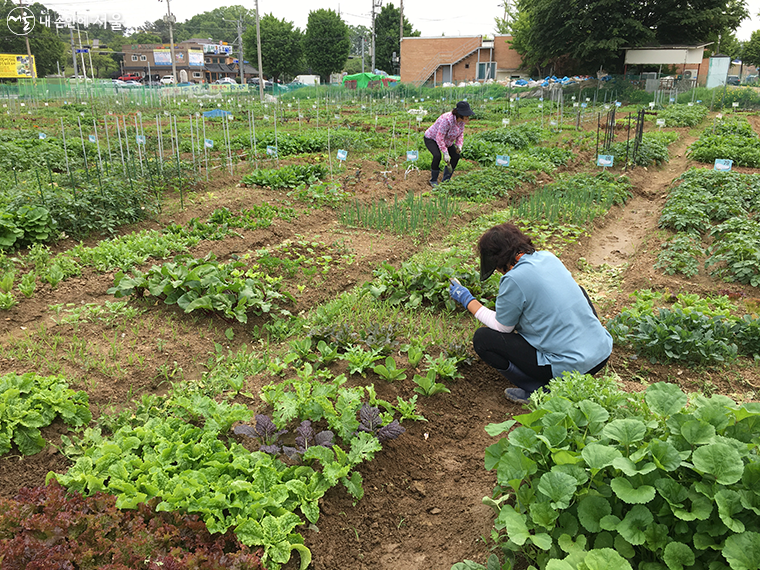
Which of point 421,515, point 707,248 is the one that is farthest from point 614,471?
point 707,248

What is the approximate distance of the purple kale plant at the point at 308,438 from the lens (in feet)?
9.49

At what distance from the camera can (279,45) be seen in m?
54.3

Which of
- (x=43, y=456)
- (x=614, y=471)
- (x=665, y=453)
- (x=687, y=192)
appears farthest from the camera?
(x=687, y=192)

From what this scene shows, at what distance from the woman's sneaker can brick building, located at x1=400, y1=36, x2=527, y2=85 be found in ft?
157

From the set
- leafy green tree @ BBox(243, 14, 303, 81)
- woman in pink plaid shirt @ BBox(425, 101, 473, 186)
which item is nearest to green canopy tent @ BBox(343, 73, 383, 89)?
leafy green tree @ BBox(243, 14, 303, 81)

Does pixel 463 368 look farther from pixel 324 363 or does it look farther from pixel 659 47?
pixel 659 47

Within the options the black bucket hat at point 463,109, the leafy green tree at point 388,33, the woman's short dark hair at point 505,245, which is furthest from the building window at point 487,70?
the woman's short dark hair at point 505,245

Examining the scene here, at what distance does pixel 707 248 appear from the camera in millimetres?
6434

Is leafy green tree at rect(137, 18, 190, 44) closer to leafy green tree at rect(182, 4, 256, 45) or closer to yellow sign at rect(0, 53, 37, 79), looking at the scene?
leafy green tree at rect(182, 4, 256, 45)

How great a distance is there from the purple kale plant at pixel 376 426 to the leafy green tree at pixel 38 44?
5730 centimetres

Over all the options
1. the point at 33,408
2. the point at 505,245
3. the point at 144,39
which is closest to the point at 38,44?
the point at 144,39

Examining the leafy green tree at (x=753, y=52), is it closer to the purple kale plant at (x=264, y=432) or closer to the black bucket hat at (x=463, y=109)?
the black bucket hat at (x=463, y=109)

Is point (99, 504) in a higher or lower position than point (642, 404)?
lower

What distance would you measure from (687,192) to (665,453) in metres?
7.86
